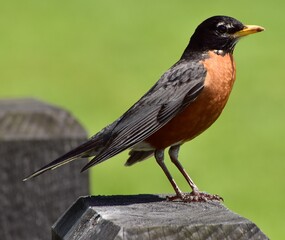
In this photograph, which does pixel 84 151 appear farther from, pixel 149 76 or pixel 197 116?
pixel 149 76

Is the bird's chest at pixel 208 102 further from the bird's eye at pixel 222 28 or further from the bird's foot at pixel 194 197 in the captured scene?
the bird's foot at pixel 194 197

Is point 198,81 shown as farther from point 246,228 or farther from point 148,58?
point 148,58

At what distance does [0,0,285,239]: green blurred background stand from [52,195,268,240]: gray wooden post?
567 centimetres

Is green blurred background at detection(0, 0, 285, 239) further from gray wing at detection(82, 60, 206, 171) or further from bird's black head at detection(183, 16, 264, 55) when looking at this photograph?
gray wing at detection(82, 60, 206, 171)

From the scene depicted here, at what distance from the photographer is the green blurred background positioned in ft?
34.6

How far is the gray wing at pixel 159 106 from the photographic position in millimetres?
4898

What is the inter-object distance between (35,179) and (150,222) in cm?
184

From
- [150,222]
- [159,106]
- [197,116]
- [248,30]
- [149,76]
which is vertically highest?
[149,76]

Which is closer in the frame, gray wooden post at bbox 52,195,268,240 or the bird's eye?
gray wooden post at bbox 52,195,268,240

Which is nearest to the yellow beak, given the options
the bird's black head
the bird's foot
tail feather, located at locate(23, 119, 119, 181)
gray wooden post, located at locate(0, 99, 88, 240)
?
the bird's black head

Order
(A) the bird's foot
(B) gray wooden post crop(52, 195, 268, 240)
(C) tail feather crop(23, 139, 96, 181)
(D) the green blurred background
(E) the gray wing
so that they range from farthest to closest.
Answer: (D) the green blurred background < (E) the gray wing < (C) tail feather crop(23, 139, 96, 181) < (A) the bird's foot < (B) gray wooden post crop(52, 195, 268, 240)

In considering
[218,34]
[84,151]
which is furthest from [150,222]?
[218,34]

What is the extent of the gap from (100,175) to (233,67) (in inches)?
224

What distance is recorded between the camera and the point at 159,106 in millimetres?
4961
